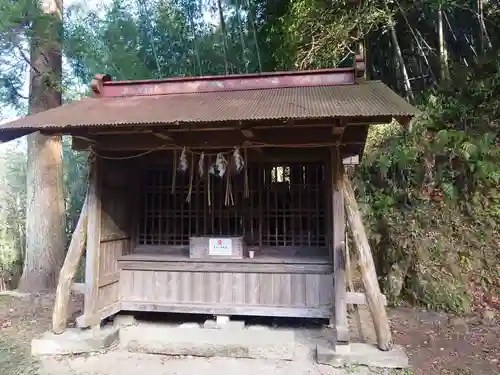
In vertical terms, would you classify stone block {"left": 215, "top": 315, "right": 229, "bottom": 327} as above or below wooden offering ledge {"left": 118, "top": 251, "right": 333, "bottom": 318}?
below

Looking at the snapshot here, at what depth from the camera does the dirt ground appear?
12.1ft

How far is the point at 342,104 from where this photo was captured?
3.35 metres

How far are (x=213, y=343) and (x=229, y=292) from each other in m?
0.71

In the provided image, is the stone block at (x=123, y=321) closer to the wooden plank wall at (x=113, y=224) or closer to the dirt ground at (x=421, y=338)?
the wooden plank wall at (x=113, y=224)

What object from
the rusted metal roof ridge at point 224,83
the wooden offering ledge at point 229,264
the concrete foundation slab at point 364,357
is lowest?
the concrete foundation slab at point 364,357

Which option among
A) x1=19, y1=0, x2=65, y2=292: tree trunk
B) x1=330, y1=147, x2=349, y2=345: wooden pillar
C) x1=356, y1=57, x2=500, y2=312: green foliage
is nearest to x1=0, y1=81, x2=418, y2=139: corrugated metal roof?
x1=330, y1=147, x2=349, y2=345: wooden pillar

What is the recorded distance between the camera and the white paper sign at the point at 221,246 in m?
4.51

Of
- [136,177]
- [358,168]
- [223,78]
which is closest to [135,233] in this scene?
[136,177]

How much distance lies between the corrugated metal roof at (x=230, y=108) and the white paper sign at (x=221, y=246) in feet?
5.31

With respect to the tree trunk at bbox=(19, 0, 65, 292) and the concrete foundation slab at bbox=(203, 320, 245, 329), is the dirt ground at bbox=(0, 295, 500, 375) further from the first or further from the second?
the concrete foundation slab at bbox=(203, 320, 245, 329)

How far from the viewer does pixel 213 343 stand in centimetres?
385

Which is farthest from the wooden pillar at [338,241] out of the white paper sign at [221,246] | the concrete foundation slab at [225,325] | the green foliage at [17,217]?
the green foliage at [17,217]

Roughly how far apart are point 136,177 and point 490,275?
5226mm

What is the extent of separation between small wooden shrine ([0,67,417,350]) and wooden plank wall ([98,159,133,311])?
0.02 m
